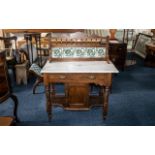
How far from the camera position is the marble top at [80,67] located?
2.28m

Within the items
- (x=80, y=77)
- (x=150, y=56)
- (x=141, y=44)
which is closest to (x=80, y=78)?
(x=80, y=77)

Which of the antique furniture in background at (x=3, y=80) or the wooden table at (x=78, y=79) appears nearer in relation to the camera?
the antique furniture in background at (x=3, y=80)

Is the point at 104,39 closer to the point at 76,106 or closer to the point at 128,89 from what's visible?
the point at 76,106

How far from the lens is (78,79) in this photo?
2361 mm

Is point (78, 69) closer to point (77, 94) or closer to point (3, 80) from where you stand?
point (77, 94)

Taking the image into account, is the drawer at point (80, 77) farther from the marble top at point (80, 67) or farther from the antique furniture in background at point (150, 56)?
the antique furniture in background at point (150, 56)

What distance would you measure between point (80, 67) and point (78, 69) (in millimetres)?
85

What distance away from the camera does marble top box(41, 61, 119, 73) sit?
2.28m

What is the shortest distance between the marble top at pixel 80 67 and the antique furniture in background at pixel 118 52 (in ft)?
6.27

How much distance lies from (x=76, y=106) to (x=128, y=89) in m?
1.31

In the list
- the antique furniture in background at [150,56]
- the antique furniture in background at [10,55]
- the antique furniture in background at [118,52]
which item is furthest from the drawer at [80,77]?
the antique furniture in background at [150,56]
